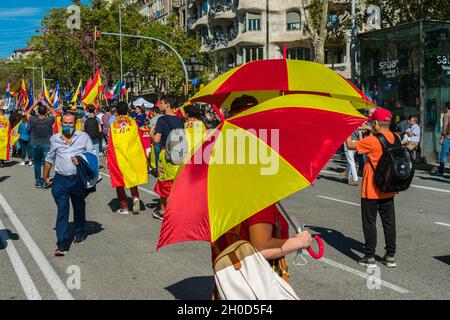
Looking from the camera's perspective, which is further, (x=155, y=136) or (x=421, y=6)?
(x=421, y=6)

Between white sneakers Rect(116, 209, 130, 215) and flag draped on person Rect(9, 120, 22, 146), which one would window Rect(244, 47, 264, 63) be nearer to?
flag draped on person Rect(9, 120, 22, 146)

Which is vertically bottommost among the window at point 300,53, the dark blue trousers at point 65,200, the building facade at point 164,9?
the dark blue trousers at point 65,200

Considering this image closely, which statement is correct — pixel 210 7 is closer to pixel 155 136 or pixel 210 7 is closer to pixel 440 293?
pixel 155 136

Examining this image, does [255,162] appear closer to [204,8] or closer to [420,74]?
[420,74]

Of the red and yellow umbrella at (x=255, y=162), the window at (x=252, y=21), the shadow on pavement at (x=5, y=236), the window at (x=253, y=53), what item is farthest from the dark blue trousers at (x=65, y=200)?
the window at (x=252, y=21)

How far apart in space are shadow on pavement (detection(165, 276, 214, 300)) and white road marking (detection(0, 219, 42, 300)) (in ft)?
3.95

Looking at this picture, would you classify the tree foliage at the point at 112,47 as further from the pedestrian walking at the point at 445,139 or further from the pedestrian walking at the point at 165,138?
the pedestrian walking at the point at 165,138

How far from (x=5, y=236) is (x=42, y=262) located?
174 centimetres

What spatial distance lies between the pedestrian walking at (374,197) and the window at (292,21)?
47488mm

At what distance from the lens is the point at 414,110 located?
17391mm

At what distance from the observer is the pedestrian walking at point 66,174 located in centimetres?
707
